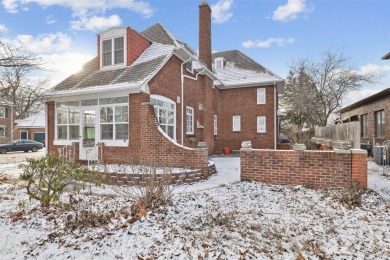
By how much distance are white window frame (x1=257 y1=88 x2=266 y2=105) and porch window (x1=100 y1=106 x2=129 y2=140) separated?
11.6m

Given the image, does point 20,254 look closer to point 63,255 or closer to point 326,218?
point 63,255

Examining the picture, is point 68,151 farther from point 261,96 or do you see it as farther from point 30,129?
point 30,129

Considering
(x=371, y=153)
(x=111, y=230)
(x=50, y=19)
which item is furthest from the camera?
(x=371, y=153)

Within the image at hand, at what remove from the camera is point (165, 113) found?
10703 mm

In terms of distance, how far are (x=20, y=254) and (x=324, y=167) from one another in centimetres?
694

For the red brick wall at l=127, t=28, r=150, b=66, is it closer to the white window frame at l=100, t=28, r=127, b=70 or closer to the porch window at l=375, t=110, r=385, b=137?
the white window frame at l=100, t=28, r=127, b=70

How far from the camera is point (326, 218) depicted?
451 cm

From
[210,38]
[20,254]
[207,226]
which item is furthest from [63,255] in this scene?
[210,38]

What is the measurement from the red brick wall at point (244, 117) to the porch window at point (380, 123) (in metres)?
6.62

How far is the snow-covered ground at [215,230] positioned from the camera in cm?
329

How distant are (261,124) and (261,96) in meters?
2.16

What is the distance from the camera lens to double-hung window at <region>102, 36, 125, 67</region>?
1096 cm

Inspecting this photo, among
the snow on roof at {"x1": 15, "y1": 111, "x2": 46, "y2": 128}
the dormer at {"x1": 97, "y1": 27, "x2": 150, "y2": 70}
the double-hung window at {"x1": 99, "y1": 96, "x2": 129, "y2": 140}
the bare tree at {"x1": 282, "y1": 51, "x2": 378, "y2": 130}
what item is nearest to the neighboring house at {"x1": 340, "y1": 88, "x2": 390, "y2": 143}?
the bare tree at {"x1": 282, "y1": 51, "x2": 378, "y2": 130}

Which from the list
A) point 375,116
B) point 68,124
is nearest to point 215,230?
point 68,124
